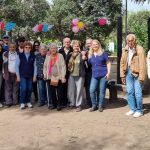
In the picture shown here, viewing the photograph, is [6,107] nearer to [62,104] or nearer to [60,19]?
[62,104]

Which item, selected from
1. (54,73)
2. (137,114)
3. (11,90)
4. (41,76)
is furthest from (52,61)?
(137,114)

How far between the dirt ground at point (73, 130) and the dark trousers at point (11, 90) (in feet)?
1.73

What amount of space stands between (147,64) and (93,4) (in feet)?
98.2

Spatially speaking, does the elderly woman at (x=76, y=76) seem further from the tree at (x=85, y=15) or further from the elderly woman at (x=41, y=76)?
the tree at (x=85, y=15)

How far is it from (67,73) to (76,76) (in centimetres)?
26

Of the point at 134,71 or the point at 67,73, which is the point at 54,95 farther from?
the point at 134,71

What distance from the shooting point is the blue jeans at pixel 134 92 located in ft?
28.1

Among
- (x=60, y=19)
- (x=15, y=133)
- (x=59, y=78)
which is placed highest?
(x=60, y=19)

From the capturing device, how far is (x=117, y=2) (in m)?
38.0

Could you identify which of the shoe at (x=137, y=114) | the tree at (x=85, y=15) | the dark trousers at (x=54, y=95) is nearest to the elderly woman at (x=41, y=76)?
the dark trousers at (x=54, y=95)

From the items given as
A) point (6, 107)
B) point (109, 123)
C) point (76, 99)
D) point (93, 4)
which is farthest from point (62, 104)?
point (93, 4)


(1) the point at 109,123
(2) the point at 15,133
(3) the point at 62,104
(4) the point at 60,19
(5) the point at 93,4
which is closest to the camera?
(2) the point at 15,133

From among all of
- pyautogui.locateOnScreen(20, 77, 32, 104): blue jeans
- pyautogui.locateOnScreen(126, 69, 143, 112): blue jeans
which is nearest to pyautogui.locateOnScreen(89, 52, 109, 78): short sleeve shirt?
pyautogui.locateOnScreen(126, 69, 143, 112): blue jeans

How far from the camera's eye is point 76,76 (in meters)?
9.40
